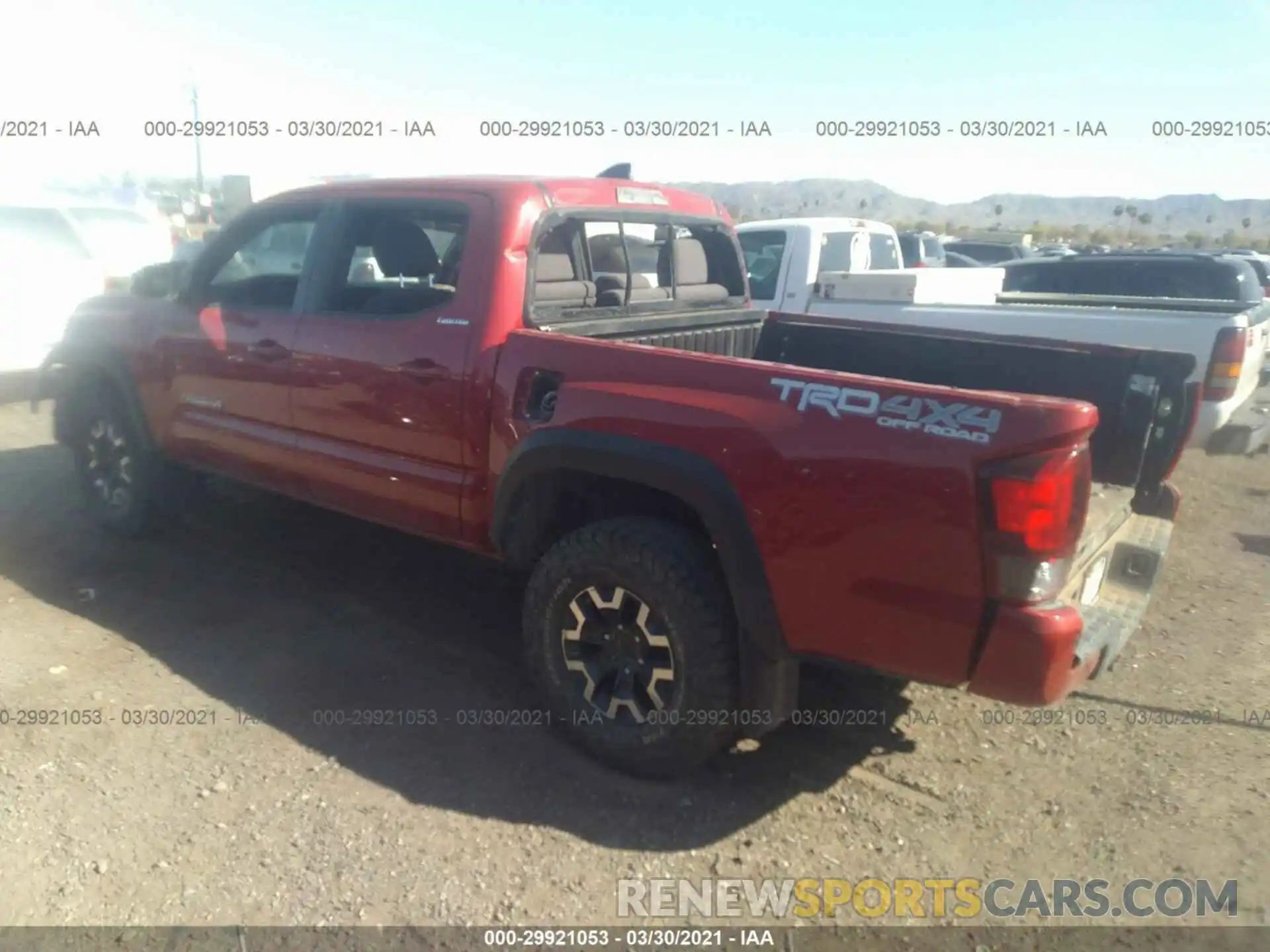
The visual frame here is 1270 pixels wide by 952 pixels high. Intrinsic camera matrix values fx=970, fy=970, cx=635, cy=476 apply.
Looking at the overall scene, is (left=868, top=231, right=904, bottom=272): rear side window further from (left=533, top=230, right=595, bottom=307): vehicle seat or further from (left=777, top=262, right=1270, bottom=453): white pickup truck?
(left=533, top=230, right=595, bottom=307): vehicle seat

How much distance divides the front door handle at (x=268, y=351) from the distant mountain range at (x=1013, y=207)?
6356 centimetres

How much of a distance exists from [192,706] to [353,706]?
2.01ft

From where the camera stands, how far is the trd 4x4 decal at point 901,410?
2.50m

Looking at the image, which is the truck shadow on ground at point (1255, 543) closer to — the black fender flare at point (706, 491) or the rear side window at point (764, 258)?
the rear side window at point (764, 258)

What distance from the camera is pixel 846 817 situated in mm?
3158

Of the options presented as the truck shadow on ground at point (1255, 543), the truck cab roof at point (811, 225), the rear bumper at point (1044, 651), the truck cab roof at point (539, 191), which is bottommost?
the truck shadow on ground at point (1255, 543)

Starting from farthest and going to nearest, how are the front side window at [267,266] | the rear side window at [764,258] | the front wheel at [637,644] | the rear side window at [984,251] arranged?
1. the rear side window at [984,251]
2. the rear side window at [764,258]
3. the front side window at [267,266]
4. the front wheel at [637,644]

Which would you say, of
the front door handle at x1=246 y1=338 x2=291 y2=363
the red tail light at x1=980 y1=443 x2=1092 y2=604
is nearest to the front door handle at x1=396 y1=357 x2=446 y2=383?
the front door handle at x1=246 y1=338 x2=291 y2=363

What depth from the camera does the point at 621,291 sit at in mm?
4297

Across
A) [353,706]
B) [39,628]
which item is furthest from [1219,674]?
[39,628]

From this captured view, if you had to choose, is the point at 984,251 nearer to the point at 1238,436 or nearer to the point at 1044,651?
the point at 1238,436

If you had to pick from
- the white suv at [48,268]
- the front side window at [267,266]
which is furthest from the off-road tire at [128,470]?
the white suv at [48,268]

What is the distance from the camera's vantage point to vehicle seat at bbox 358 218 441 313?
159 inches

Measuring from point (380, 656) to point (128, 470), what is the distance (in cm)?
220
